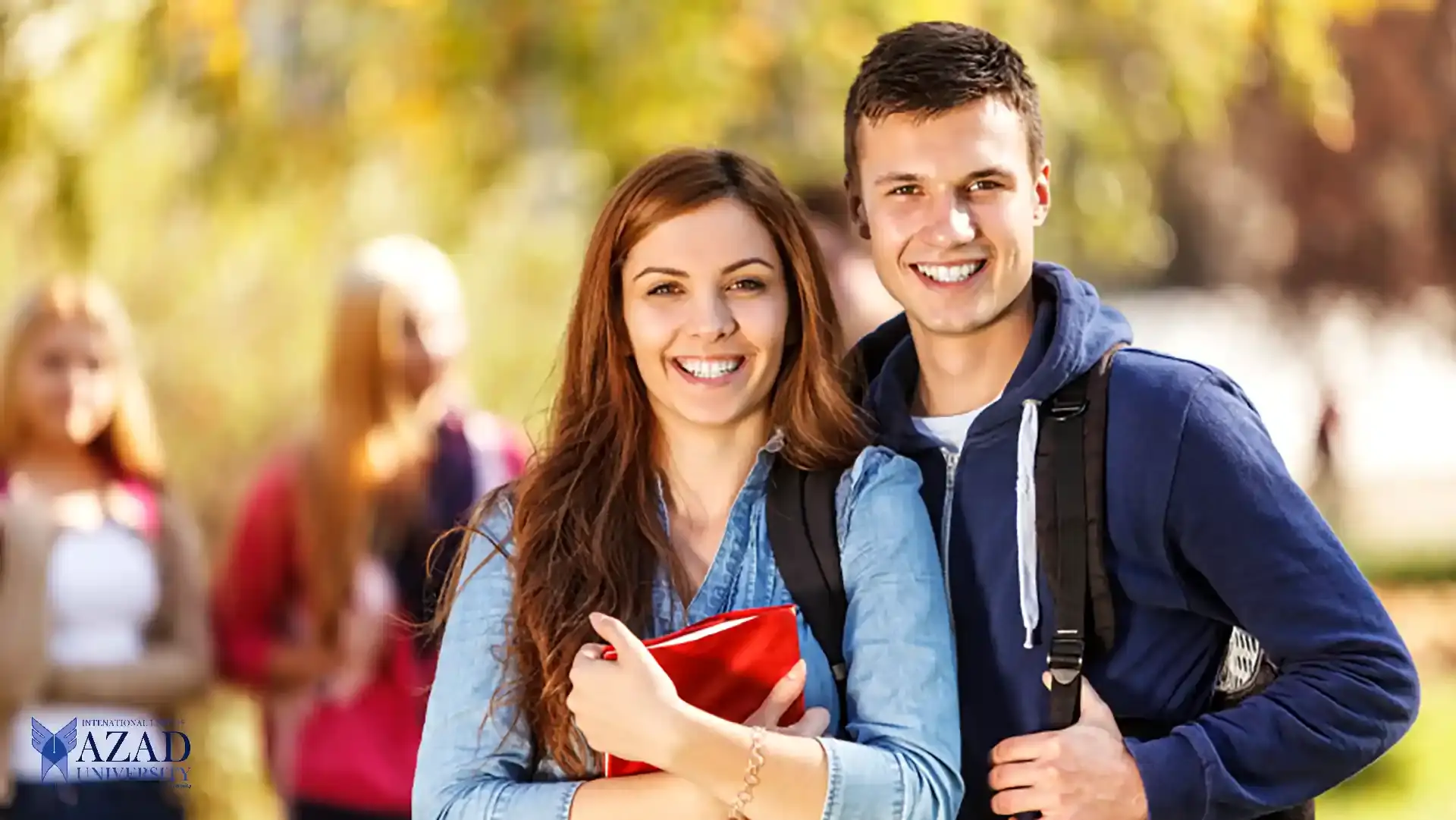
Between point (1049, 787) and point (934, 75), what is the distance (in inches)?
37.7

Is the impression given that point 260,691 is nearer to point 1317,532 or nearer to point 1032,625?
point 1032,625

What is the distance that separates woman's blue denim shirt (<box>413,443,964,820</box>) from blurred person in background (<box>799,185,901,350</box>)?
253 centimetres

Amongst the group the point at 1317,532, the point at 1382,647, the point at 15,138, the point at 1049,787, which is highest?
the point at 15,138

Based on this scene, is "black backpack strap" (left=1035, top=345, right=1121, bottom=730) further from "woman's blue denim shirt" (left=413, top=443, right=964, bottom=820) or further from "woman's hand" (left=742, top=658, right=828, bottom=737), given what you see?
"woman's hand" (left=742, top=658, right=828, bottom=737)

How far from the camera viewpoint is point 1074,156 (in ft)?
22.7

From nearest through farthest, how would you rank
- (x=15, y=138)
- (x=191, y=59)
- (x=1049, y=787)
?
(x=1049, y=787)
(x=15, y=138)
(x=191, y=59)

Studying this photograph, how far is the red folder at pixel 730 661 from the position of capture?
6.54ft

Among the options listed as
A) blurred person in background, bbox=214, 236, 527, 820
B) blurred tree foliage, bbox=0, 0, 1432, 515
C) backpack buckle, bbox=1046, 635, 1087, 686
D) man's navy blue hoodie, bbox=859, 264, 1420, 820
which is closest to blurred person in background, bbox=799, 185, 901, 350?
blurred tree foliage, bbox=0, 0, 1432, 515

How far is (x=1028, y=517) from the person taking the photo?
85.1 inches

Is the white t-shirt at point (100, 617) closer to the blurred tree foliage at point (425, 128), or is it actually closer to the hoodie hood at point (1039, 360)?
the blurred tree foliage at point (425, 128)

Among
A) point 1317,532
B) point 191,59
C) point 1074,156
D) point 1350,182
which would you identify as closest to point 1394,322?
point 1350,182

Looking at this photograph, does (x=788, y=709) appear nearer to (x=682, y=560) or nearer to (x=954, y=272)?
(x=682, y=560)

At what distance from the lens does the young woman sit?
1947 millimetres

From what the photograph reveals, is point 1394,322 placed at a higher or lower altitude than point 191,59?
lower
